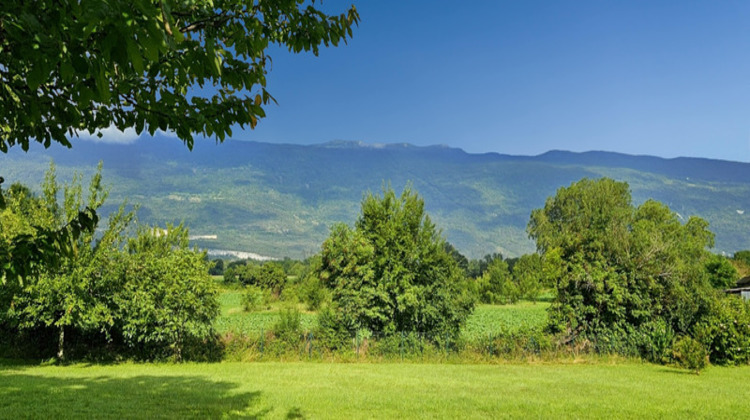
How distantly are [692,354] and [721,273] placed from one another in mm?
46441

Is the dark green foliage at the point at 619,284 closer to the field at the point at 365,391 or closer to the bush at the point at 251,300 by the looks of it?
the field at the point at 365,391

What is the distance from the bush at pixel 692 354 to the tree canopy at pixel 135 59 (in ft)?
58.1

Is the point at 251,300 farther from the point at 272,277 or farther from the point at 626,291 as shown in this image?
the point at 626,291

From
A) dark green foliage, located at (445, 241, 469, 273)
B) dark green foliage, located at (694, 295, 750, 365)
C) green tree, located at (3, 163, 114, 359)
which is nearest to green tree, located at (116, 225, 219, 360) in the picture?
green tree, located at (3, 163, 114, 359)

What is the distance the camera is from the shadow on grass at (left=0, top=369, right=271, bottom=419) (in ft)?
28.9

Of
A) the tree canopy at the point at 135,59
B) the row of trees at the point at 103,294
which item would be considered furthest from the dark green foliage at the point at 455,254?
the tree canopy at the point at 135,59

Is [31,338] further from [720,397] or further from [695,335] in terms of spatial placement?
[695,335]

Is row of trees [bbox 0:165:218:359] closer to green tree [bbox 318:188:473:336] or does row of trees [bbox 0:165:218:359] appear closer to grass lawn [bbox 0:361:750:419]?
grass lawn [bbox 0:361:750:419]

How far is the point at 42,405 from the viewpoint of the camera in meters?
9.37

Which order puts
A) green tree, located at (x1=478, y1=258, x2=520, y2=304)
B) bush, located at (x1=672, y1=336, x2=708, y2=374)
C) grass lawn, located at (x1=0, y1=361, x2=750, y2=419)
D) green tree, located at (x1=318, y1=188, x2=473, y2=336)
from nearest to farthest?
grass lawn, located at (x1=0, y1=361, x2=750, y2=419) < bush, located at (x1=672, y1=336, x2=708, y2=374) < green tree, located at (x1=318, y1=188, x2=473, y2=336) < green tree, located at (x1=478, y1=258, x2=520, y2=304)

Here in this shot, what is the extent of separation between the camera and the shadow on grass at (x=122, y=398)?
28.9 ft

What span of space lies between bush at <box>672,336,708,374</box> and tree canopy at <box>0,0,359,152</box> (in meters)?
17.7

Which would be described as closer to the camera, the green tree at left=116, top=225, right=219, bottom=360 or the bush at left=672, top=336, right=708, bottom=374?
the bush at left=672, top=336, right=708, bottom=374

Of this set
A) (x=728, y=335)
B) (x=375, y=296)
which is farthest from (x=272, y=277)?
(x=728, y=335)
